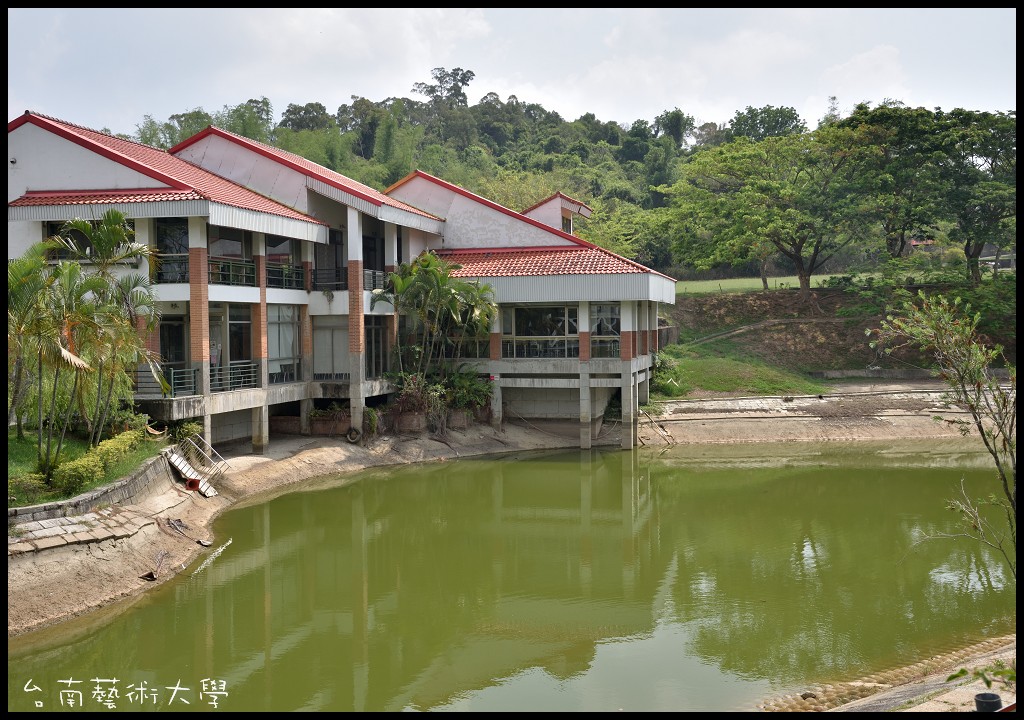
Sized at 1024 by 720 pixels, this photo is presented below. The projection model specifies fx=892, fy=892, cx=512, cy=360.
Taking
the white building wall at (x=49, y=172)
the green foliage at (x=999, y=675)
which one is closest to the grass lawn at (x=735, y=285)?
the white building wall at (x=49, y=172)

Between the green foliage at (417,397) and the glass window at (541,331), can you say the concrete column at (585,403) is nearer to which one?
the glass window at (541,331)

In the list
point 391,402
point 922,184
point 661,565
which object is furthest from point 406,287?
point 922,184

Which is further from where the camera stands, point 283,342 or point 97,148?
point 283,342

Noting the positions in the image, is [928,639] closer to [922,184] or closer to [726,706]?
[726,706]

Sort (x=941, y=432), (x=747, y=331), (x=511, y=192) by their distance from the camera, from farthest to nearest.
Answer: (x=511, y=192), (x=747, y=331), (x=941, y=432)

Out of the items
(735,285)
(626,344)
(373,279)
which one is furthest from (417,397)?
(735,285)

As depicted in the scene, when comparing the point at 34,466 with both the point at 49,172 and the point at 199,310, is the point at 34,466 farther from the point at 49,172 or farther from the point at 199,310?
the point at 49,172

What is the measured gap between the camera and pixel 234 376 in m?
21.9

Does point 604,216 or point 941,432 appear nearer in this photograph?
point 941,432

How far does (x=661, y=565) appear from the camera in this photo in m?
15.9

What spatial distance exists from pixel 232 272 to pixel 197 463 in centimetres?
495

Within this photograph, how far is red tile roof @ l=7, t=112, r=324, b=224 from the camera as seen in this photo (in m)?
20.1

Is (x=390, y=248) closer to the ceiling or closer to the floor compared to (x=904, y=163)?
closer to the floor

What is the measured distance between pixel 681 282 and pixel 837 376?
→ 17.4 metres
